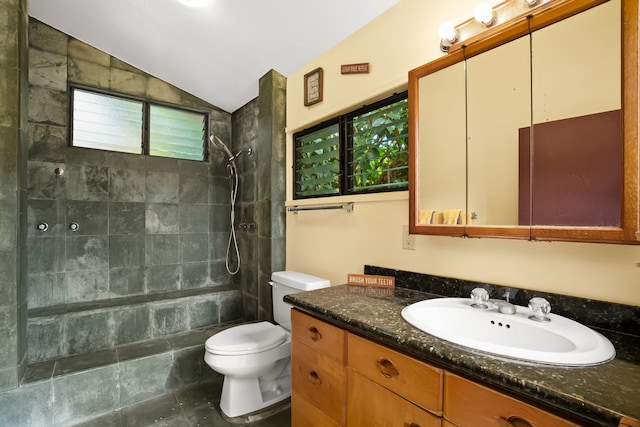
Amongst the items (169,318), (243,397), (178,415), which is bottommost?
(178,415)

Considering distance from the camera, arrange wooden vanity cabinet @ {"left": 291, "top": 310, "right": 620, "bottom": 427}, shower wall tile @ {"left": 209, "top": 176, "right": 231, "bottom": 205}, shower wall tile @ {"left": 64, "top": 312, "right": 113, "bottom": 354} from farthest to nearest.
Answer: shower wall tile @ {"left": 209, "top": 176, "right": 231, "bottom": 205} → shower wall tile @ {"left": 64, "top": 312, "right": 113, "bottom": 354} → wooden vanity cabinet @ {"left": 291, "top": 310, "right": 620, "bottom": 427}

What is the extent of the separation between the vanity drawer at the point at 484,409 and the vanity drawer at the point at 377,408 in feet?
0.26

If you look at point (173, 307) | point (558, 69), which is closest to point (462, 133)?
point (558, 69)

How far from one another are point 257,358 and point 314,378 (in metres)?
0.64

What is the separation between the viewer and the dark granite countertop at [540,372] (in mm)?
592

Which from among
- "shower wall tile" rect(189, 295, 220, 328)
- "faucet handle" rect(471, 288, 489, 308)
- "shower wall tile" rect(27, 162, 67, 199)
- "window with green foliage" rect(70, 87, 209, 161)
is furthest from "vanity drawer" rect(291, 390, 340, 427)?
"window with green foliage" rect(70, 87, 209, 161)

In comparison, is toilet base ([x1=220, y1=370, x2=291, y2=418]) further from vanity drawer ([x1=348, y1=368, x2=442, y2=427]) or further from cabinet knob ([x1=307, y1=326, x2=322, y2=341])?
vanity drawer ([x1=348, y1=368, x2=442, y2=427])

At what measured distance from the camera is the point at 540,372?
0.70 meters

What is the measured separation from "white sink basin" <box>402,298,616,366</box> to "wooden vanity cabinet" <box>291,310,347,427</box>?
1.08 feet

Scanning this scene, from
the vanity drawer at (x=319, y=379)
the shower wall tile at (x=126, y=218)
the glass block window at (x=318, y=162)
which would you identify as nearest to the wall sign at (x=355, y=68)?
the glass block window at (x=318, y=162)

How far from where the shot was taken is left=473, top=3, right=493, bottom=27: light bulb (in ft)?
3.93

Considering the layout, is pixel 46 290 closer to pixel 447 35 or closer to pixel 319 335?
pixel 319 335

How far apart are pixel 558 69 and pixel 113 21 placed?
293cm

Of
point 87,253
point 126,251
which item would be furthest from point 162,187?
point 87,253
